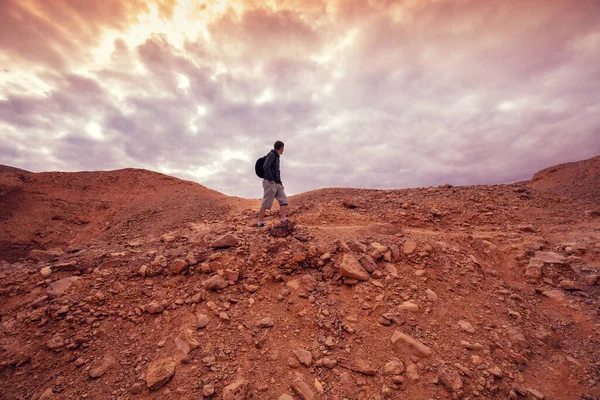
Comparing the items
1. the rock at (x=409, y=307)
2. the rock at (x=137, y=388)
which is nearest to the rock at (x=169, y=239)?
the rock at (x=137, y=388)

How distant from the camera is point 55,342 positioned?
3.34 meters

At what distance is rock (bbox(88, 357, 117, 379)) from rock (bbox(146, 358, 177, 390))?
558 mm

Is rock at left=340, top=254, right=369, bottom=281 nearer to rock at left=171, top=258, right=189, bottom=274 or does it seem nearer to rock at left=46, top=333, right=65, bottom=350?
rock at left=171, top=258, right=189, bottom=274

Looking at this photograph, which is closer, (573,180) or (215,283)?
(215,283)

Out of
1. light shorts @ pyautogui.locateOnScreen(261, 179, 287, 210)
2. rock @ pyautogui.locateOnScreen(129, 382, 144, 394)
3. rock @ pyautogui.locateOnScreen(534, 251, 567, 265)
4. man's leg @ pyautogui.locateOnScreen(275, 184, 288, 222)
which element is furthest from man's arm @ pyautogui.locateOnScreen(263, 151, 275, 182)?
rock @ pyautogui.locateOnScreen(534, 251, 567, 265)

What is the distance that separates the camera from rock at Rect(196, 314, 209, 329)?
11.4ft

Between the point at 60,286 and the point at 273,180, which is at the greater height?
the point at 273,180

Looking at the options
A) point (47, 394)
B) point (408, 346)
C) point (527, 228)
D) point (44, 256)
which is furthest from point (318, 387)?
point (527, 228)

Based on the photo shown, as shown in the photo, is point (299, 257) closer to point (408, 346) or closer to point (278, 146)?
point (408, 346)

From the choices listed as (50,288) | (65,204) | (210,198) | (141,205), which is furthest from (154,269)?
(65,204)

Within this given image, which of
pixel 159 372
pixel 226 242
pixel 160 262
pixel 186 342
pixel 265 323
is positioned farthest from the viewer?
pixel 226 242

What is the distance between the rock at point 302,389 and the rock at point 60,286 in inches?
151

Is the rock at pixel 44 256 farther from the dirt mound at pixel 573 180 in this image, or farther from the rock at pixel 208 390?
the dirt mound at pixel 573 180

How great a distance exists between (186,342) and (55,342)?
1.76m
